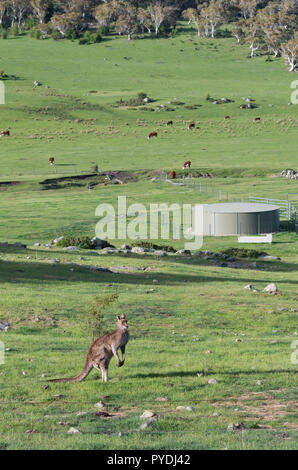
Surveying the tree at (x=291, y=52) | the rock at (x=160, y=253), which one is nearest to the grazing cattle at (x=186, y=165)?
the rock at (x=160, y=253)

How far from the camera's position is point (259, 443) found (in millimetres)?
14289

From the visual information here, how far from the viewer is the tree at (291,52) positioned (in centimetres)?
18900

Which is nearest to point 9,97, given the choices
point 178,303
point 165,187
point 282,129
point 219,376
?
point 282,129

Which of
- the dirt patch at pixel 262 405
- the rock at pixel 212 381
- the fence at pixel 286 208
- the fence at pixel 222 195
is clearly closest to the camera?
the dirt patch at pixel 262 405

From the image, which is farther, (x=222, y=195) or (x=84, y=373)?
(x=222, y=195)

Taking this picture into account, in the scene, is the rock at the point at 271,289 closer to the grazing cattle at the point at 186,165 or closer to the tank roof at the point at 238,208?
the tank roof at the point at 238,208

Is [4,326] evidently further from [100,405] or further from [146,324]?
[100,405]

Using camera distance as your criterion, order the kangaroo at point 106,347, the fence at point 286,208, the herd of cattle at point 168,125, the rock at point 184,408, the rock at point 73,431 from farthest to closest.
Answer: the herd of cattle at point 168,125 → the fence at point 286,208 → the kangaroo at point 106,347 → the rock at point 184,408 → the rock at point 73,431

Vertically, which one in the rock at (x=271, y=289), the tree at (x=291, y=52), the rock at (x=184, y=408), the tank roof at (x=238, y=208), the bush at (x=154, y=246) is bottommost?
the bush at (x=154, y=246)

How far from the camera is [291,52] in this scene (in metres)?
190

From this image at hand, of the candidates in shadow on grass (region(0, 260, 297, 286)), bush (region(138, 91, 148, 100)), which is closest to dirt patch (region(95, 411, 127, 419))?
shadow on grass (region(0, 260, 297, 286))

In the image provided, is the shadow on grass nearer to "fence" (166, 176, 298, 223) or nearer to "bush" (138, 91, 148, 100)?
"fence" (166, 176, 298, 223)

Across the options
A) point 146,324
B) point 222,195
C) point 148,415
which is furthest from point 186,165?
point 148,415

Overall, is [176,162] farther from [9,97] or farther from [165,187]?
[9,97]
